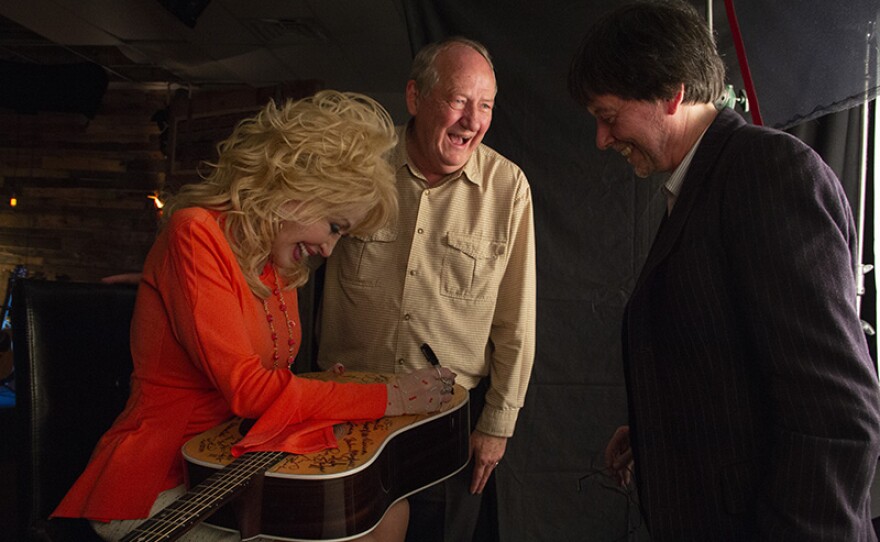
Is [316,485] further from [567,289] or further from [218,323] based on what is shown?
[567,289]

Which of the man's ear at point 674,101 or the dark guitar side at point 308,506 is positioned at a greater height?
the man's ear at point 674,101

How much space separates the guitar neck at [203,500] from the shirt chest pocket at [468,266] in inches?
31.2

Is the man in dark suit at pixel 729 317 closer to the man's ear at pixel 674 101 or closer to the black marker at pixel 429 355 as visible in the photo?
the man's ear at pixel 674 101

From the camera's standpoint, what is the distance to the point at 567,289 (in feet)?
8.37

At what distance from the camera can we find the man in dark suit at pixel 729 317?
3.04 ft

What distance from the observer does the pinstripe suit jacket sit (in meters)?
0.92

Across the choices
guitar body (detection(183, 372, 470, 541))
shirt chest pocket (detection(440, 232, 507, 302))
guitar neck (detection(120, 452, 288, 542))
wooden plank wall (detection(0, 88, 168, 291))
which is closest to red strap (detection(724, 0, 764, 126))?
shirt chest pocket (detection(440, 232, 507, 302))

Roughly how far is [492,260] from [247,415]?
888mm

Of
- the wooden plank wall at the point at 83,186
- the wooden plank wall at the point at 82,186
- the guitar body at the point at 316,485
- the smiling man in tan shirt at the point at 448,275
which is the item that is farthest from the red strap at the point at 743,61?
the wooden plank wall at the point at 82,186

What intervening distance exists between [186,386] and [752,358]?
107 cm

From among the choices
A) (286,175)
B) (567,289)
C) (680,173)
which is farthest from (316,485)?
(567,289)

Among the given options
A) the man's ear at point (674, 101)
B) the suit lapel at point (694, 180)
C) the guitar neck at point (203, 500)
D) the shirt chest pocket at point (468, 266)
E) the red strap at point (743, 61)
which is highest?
the red strap at point (743, 61)

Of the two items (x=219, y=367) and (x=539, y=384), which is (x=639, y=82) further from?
(x=539, y=384)

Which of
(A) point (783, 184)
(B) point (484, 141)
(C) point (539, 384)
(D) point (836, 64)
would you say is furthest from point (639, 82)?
(C) point (539, 384)
